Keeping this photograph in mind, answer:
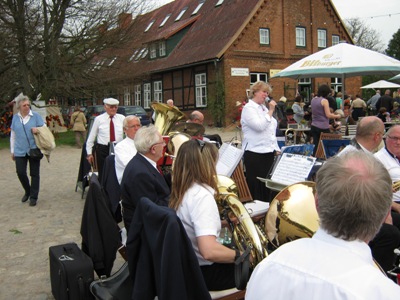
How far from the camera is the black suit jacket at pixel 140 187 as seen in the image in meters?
3.32

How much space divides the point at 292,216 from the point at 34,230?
13.4 ft

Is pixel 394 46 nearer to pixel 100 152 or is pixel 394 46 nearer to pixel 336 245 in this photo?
pixel 100 152

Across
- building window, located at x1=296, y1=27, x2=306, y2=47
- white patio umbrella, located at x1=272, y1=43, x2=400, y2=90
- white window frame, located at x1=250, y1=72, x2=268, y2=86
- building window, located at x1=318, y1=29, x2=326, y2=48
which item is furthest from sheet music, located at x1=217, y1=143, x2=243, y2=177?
building window, located at x1=318, y1=29, x2=326, y2=48

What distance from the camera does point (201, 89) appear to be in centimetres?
2611

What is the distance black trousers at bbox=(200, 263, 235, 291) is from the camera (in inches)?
110

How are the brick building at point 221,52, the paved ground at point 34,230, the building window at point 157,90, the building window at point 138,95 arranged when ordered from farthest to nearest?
the building window at point 138,95 → the building window at point 157,90 → the brick building at point 221,52 → the paved ground at point 34,230

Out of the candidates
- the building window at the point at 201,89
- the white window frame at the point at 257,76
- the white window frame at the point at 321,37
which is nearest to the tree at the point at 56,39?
the building window at the point at 201,89

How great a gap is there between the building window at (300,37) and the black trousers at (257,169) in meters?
22.4

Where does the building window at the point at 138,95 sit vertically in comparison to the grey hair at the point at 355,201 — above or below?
above

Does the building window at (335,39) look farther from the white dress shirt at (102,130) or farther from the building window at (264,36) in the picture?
the white dress shirt at (102,130)

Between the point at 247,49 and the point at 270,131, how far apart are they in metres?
19.6

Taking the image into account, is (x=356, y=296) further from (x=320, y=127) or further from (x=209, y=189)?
(x=320, y=127)

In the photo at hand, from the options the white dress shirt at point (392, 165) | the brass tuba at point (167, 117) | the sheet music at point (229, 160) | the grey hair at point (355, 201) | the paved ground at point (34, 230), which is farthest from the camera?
the brass tuba at point (167, 117)

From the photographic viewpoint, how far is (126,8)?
19703 mm
